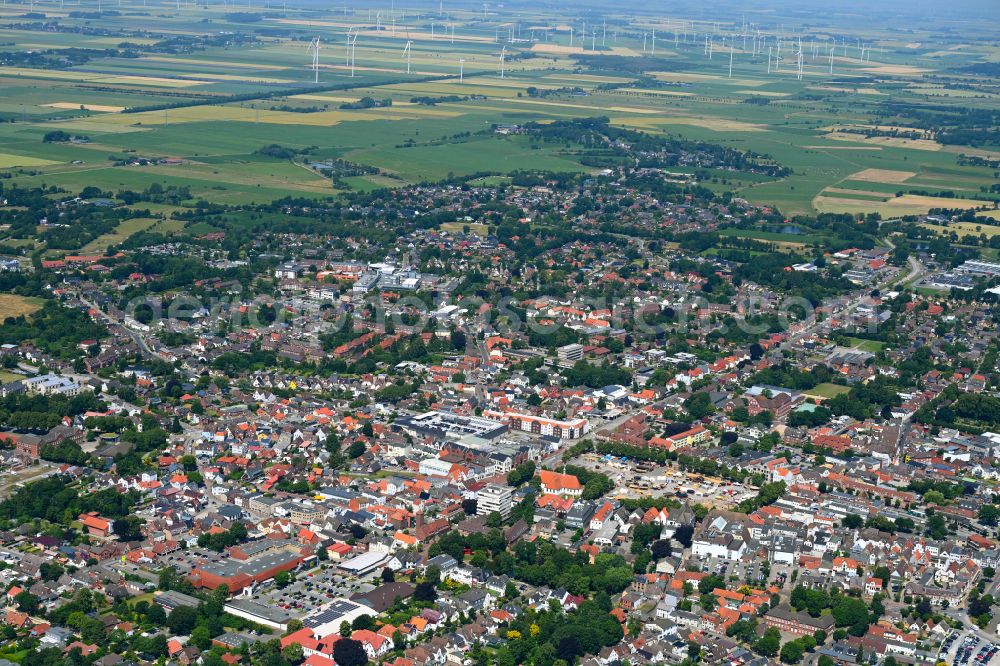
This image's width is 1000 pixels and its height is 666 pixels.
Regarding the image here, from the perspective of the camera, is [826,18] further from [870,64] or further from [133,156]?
[133,156]

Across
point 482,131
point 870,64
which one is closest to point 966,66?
point 870,64

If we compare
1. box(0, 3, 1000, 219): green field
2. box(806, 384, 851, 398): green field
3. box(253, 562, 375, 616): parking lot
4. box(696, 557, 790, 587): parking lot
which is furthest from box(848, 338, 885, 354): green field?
box(253, 562, 375, 616): parking lot

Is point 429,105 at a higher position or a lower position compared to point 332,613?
higher

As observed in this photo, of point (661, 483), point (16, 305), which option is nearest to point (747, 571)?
point (661, 483)

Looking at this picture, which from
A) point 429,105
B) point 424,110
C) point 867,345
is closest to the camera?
point 867,345

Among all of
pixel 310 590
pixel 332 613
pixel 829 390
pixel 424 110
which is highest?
pixel 424 110

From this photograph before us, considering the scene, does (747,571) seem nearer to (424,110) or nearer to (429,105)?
(424,110)

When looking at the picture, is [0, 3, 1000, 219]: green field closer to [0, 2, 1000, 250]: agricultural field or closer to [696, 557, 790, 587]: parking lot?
[0, 2, 1000, 250]: agricultural field

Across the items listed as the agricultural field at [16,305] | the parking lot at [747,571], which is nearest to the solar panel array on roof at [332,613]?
the parking lot at [747,571]

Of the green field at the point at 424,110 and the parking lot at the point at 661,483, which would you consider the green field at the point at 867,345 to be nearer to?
the parking lot at the point at 661,483
